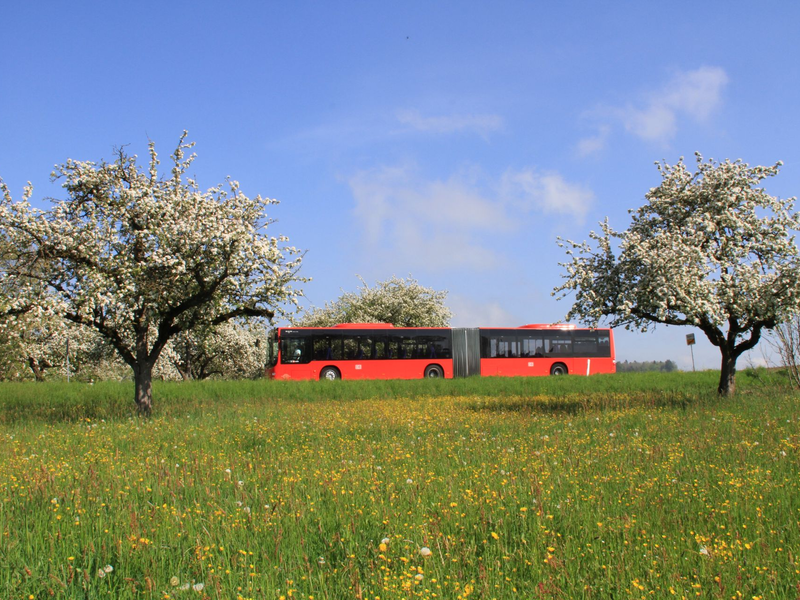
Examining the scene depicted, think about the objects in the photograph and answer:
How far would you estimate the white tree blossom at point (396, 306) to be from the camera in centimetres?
6706

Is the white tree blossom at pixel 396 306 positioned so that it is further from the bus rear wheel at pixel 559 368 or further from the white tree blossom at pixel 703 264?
the white tree blossom at pixel 703 264

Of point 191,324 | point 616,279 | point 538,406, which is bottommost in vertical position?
point 538,406

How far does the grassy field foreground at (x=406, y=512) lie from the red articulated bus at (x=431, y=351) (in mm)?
23255

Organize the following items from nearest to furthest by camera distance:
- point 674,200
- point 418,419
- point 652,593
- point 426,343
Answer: point 652,593 < point 418,419 < point 674,200 < point 426,343

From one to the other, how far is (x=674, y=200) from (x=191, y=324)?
16.0 metres

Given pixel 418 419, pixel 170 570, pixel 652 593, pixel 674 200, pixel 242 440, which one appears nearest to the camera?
pixel 652 593

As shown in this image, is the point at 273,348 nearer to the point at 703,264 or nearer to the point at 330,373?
the point at 330,373

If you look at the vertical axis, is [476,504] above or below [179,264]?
below

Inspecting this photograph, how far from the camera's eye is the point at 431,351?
39.1 meters

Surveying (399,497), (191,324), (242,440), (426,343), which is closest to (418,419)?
(242,440)

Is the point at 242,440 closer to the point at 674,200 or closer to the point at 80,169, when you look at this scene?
the point at 80,169

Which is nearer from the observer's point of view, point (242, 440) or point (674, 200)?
point (242, 440)

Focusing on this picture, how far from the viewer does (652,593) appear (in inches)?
173

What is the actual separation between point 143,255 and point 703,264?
16.5m
